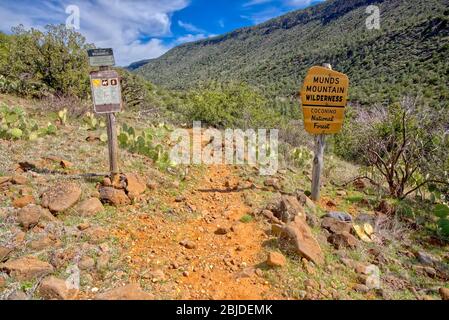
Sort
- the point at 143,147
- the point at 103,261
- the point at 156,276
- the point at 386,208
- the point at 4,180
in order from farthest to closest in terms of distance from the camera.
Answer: the point at 143,147 < the point at 386,208 < the point at 4,180 < the point at 103,261 < the point at 156,276

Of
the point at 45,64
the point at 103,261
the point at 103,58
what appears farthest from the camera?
the point at 45,64

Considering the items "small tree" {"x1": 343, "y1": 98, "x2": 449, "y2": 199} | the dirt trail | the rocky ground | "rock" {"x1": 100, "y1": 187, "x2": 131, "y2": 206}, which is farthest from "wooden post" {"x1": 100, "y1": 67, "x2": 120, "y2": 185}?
"small tree" {"x1": 343, "y1": 98, "x2": 449, "y2": 199}

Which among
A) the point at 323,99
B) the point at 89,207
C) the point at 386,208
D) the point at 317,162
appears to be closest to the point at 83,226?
the point at 89,207

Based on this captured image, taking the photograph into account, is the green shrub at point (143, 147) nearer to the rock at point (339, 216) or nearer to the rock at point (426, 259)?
the rock at point (339, 216)

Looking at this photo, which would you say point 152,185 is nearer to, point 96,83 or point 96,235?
point 96,235

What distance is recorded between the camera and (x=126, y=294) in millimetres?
2604

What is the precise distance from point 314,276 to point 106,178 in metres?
3.08

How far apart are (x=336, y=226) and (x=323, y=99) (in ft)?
6.34

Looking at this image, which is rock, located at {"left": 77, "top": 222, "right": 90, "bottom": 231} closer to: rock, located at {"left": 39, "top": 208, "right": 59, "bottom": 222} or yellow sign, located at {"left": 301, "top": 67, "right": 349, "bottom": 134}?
rock, located at {"left": 39, "top": 208, "right": 59, "bottom": 222}

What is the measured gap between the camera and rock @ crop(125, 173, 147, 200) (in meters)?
4.57

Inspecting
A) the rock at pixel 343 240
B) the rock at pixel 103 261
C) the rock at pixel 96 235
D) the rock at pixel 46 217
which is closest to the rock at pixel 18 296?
the rock at pixel 103 261
